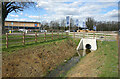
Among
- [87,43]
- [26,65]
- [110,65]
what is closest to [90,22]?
[87,43]

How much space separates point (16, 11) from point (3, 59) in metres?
15.3

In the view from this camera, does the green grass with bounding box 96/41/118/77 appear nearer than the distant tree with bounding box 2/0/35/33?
Yes

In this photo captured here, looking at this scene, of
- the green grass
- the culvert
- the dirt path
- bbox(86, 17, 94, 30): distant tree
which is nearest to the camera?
the green grass

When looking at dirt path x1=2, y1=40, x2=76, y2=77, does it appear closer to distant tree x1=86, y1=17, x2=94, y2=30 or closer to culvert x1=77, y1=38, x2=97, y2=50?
culvert x1=77, y1=38, x2=97, y2=50

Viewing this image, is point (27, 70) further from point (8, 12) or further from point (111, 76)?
point (8, 12)

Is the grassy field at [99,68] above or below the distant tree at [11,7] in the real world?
below

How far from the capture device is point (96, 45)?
1841 cm

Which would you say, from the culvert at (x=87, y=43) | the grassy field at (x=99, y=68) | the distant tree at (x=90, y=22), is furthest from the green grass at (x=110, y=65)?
the distant tree at (x=90, y=22)

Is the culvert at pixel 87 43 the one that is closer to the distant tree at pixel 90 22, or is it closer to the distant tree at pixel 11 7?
the distant tree at pixel 11 7

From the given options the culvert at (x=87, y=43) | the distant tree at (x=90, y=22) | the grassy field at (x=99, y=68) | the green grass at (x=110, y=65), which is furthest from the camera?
the distant tree at (x=90, y=22)

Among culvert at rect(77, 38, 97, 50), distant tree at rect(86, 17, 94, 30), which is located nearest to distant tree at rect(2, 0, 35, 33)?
culvert at rect(77, 38, 97, 50)

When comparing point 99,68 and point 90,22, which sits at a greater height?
point 90,22

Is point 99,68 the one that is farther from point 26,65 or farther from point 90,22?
point 90,22

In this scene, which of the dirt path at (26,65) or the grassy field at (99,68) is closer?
the grassy field at (99,68)
